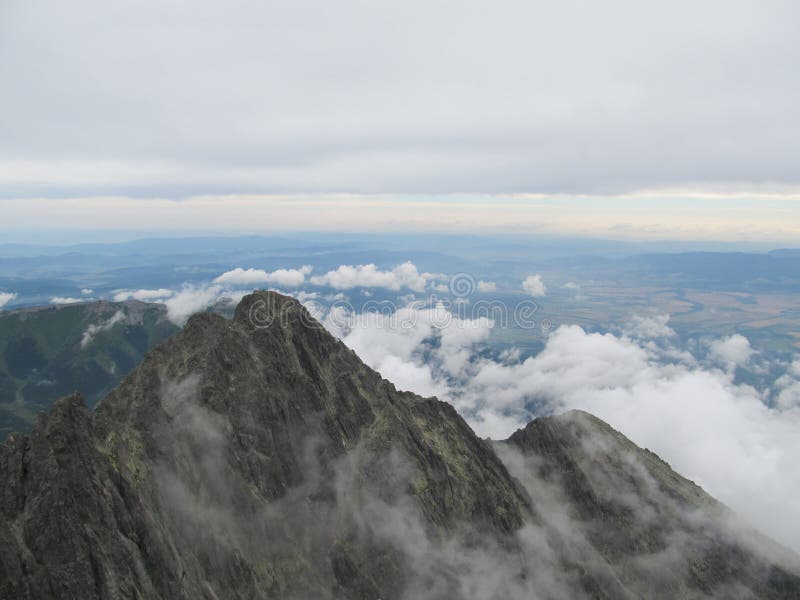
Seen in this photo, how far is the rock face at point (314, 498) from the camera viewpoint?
2207 inches

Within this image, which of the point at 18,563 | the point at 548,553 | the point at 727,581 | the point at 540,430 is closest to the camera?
the point at 18,563

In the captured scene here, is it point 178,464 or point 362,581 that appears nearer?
point 178,464

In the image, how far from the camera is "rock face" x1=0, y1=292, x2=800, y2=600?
56062 mm

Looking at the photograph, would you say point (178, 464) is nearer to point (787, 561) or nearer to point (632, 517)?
point (632, 517)

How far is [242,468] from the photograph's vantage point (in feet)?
313

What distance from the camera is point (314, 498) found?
101 m

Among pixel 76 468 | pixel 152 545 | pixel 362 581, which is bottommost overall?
pixel 362 581

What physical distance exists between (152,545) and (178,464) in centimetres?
2954

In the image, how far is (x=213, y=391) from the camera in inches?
4008

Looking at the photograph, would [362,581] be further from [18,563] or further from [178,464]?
[18,563]

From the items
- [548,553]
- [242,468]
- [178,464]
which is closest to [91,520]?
[178,464]

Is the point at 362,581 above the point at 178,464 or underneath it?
underneath

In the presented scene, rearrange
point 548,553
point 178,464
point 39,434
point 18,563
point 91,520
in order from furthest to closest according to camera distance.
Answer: point 548,553, point 178,464, point 39,434, point 91,520, point 18,563

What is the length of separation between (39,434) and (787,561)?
591 ft
